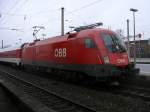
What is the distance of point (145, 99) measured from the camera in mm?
12391

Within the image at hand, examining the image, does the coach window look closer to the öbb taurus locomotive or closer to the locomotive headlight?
the öbb taurus locomotive

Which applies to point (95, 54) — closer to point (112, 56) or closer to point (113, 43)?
point (112, 56)

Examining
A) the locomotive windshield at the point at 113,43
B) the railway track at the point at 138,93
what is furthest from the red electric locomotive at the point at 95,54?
the railway track at the point at 138,93

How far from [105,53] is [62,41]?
13.8 feet

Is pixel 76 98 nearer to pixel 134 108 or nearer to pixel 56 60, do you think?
pixel 134 108

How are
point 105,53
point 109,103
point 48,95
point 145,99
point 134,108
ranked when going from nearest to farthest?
point 134,108 < point 109,103 < point 145,99 < point 48,95 < point 105,53

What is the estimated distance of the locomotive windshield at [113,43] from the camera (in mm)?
15595

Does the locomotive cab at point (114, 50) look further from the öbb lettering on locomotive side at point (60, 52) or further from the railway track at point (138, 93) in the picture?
the öbb lettering on locomotive side at point (60, 52)

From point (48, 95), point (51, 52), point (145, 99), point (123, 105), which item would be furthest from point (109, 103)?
point (51, 52)

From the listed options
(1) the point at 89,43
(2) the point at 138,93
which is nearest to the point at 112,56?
(1) the point at 89,43

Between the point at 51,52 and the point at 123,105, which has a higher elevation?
the point at 51,52

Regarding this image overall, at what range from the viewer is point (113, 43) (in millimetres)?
15867

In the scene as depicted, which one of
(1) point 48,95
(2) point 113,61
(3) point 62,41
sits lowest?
(1) point 48,95

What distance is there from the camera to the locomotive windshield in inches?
614
